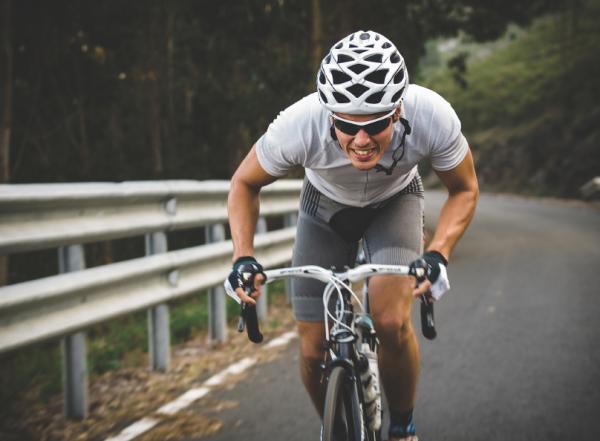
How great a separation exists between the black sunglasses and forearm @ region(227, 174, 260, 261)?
2.43 feet

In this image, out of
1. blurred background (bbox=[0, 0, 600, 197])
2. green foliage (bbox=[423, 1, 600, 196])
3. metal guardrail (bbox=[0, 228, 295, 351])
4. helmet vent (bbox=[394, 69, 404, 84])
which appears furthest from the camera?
green foliage (bbox=[423, 1, 600, 196])

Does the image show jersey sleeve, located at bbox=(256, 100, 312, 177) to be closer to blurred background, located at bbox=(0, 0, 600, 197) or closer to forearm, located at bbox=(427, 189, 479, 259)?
forearm, located at bbox=(427, 189, 479, 259)

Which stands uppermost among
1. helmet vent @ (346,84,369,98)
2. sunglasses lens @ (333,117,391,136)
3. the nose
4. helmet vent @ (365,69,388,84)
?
helmet vent @ (365,69,388,84)

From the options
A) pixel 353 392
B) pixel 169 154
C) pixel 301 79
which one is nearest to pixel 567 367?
pixel 353 392

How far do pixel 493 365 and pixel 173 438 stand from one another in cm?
247

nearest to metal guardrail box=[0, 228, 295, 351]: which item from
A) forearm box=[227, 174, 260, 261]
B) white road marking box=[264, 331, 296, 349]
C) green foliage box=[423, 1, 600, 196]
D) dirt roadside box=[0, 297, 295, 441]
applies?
dirt roadside box=[0, 297, 295, 441]

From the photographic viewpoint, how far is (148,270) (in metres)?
4.93

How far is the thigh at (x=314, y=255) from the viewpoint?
3.46 m

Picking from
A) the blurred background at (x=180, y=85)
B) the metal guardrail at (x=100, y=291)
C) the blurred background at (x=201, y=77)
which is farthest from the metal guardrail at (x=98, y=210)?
the blurred background at (x=201, y=77)

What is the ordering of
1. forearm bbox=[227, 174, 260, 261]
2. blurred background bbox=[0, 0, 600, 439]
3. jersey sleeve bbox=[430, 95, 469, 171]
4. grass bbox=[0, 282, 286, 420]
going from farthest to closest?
blurred background bbox=[0, 0, 600, 439] → grass bbox=[0, 282, 286, 420] → forearm bbox=[227, 174, 260, 261] → jersey sleeve bbox=[430, 95, 469, 171]

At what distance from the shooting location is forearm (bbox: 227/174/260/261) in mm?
3338

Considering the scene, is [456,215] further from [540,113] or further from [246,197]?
[540,113]

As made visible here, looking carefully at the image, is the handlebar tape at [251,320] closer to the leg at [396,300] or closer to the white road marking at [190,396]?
the leg at [396,300]

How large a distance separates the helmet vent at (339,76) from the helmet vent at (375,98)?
11cm
